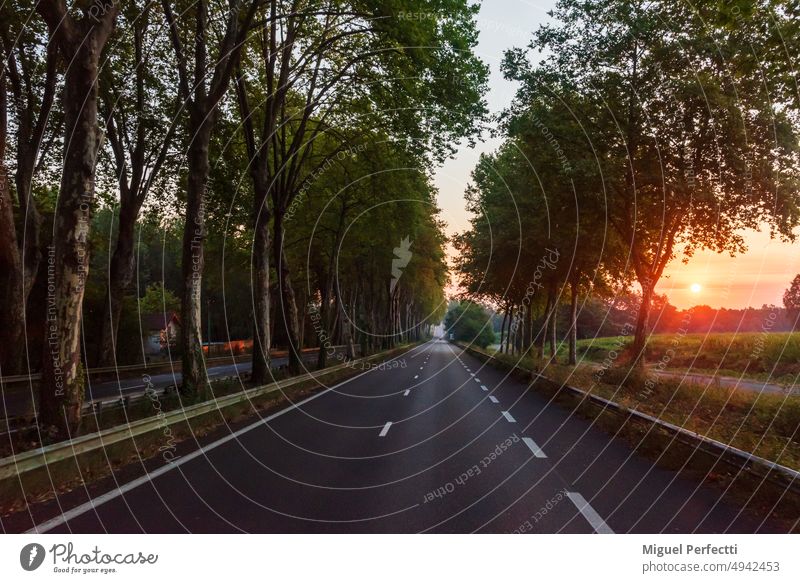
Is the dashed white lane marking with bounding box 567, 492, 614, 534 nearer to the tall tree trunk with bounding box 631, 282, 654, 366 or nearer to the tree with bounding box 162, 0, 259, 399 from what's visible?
the tree with bounding box 162, 0, 259, 399

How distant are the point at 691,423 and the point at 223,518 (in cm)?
903

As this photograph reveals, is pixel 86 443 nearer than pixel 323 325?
Yes

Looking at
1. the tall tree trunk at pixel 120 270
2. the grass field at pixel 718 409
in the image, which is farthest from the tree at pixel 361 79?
the grass field at pixel 718 409

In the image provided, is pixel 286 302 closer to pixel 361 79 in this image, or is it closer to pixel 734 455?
pixel 361 79

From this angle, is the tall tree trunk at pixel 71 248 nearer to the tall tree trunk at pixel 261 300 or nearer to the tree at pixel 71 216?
the tree at pixel 71 216

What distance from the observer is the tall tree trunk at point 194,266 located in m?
14.4

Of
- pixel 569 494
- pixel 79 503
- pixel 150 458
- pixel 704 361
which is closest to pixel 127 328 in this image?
pixel 150 458

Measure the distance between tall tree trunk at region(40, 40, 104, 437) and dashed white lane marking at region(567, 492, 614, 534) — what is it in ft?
24.6

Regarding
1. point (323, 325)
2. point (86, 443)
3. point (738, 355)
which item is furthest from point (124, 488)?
point (738, 355)

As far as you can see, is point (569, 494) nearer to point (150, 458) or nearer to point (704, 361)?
point (150, 458)

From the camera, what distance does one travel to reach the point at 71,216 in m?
9.52

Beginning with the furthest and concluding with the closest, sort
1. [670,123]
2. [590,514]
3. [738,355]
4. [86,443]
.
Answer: [738,355] < [670,123] < [86,443] < [590,514]

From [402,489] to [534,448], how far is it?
3.78 meters

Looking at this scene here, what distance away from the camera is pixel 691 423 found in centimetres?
1108
